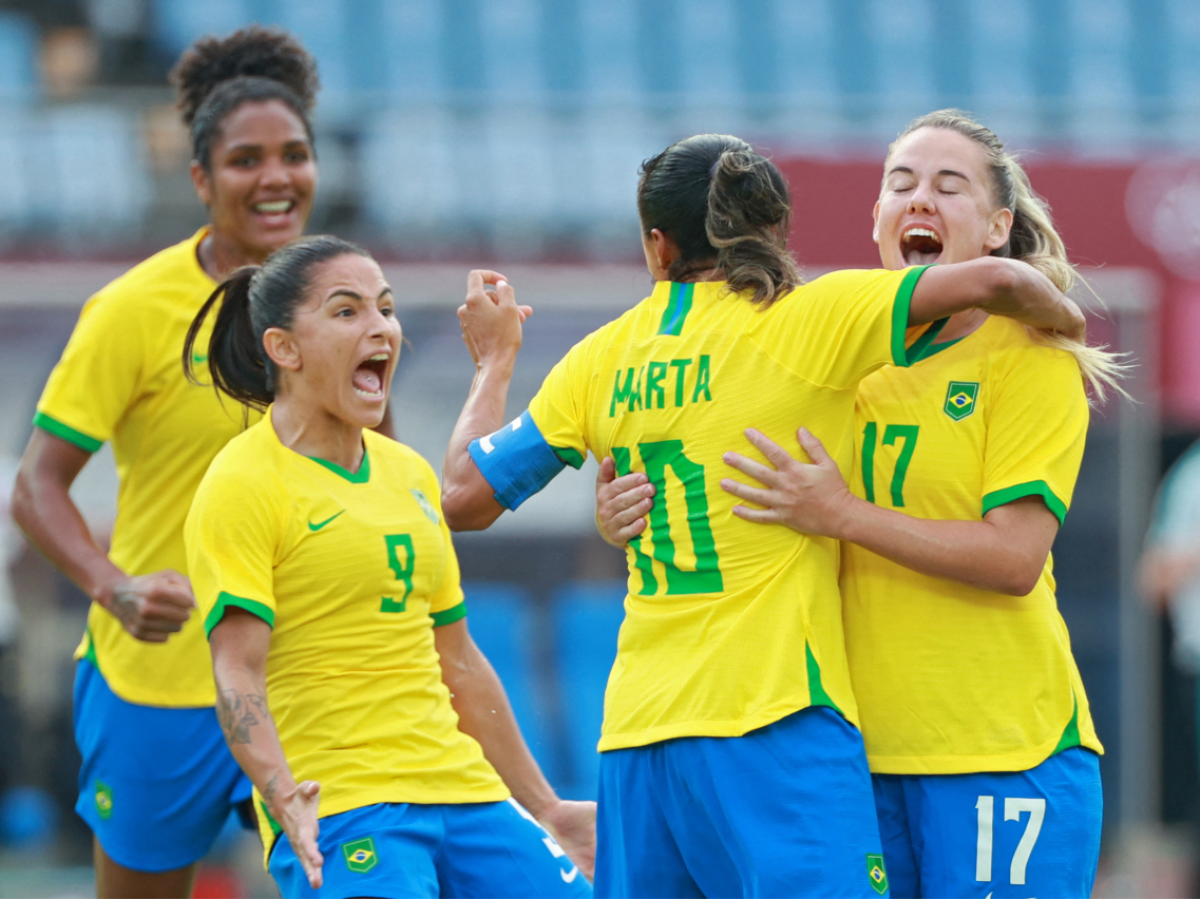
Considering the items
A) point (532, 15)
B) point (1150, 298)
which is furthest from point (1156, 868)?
point (532, 15)

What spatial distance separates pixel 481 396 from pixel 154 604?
94cm

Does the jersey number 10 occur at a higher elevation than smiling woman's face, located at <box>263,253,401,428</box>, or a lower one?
lower

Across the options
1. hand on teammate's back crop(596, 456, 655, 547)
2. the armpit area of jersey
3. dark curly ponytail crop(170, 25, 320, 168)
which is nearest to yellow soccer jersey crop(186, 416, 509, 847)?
the armpit area of jersey

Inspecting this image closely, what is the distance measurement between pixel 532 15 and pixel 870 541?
489 inches

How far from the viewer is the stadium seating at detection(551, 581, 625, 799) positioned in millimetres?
9875

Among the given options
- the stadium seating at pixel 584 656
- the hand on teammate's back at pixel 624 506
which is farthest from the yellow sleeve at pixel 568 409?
the stadium seating at pixel 584 656

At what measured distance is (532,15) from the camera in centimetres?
1431

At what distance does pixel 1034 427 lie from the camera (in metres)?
2.80

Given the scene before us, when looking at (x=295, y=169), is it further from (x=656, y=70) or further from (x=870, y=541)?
(x=656, y=70)

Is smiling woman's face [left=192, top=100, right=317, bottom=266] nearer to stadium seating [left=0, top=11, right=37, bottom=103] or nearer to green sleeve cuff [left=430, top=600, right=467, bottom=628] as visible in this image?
green sleeve cuff [left=430, top=600, right=467, bottom=628]

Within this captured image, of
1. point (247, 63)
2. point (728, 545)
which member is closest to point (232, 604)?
point (728, 545)

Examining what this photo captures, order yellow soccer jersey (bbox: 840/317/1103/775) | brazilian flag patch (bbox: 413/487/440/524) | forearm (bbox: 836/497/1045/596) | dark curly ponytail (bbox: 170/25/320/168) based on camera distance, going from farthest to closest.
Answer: dark curly ponytail (bbox: 170/25/320/168) → brazilian flag patch (bbox: 413/487/440/524) → yellow soccer jersey (bbox: 840/317/1103/775) → forearm (bbox: 836/497/1045/596)

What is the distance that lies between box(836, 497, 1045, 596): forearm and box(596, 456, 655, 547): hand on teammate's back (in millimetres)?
367

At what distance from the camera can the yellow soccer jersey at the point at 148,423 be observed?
3779 millimetres
